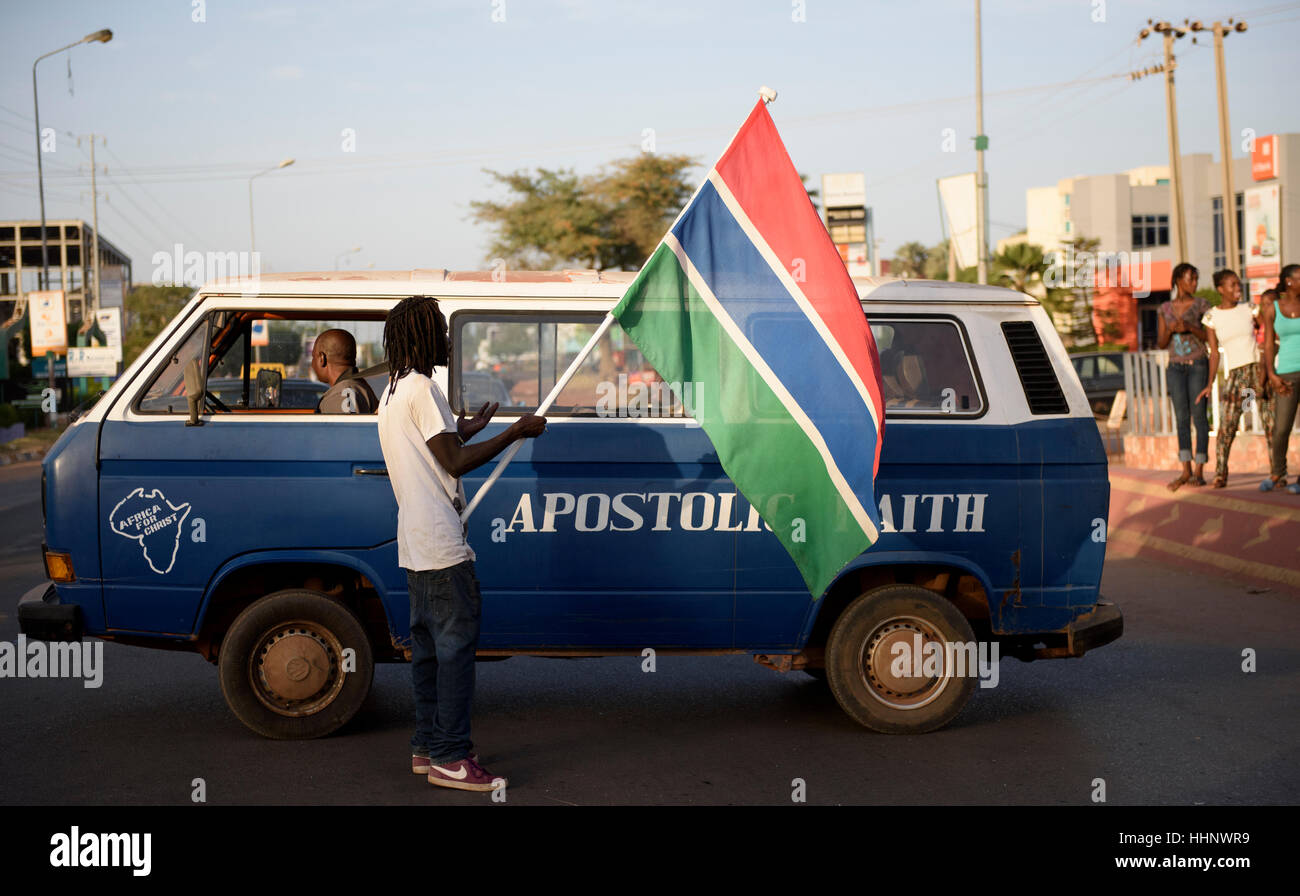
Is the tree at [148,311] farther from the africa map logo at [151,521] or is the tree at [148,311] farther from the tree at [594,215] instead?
the africa map logo at [151,521]

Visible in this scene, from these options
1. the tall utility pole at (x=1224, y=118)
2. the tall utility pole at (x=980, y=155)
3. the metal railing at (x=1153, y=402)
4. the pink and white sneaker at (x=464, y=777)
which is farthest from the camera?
the tall utility pole at (x=1224, y=118)

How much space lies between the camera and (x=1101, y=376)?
32.7m

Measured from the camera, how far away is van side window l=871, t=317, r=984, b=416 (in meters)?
6.07

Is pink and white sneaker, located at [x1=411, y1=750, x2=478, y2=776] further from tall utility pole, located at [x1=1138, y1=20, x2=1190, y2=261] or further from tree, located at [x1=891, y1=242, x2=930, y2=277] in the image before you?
tree, located at [x1=891, y1=242, x2=930, y2=277]

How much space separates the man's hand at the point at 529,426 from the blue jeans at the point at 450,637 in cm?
55

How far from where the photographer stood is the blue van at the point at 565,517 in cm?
581

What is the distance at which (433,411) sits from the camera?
506 centimetres

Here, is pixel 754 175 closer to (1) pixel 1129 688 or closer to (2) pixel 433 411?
(2) pixel 433 411

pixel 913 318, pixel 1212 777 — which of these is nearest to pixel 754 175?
pixel 913 318

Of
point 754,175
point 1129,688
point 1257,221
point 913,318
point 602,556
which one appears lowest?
point 1129,688

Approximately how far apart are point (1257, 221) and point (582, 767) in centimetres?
3871

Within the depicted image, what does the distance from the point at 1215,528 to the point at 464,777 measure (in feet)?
27.5

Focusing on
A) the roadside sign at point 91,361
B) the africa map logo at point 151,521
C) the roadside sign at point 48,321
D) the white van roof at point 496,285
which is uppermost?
the roadside sign at point 48,321

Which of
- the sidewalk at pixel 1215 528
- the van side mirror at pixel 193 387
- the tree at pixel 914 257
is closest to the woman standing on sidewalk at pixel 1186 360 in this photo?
the sidewalk at pixel 1215 528
